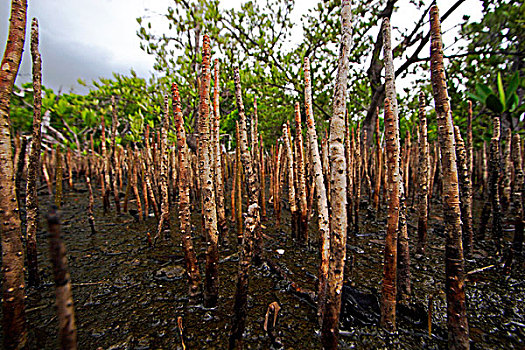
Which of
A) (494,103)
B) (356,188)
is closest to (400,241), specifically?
(356,188)

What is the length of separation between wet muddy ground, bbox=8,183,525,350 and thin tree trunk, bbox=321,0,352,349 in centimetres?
29

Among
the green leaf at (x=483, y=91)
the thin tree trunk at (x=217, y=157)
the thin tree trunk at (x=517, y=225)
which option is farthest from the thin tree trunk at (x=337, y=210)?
the green leaf at (x=483, y=91)

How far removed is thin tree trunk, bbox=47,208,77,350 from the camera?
1.88ft

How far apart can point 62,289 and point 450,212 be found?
4.94 ft

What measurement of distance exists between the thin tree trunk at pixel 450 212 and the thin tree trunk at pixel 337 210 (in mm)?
430

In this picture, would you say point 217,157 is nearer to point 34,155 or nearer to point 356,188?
point 34,155

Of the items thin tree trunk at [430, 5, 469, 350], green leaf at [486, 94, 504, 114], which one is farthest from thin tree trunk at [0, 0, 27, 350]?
green leaf at [486, 94, 504, 114]

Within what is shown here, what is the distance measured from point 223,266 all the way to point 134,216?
7.57 ft

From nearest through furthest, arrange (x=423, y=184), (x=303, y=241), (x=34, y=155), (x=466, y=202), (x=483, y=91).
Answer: (x=34, y=155), (x=423, y=184), (x=466, y=202), (x=303, y=241), (x=483, y=91)

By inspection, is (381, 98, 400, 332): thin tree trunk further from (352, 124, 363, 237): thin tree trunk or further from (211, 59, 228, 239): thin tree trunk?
(352, 124, 363, 237): thin tree trunk

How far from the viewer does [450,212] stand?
3.58 feet

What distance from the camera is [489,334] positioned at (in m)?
1.28

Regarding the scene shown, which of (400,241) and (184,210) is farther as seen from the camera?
(184,210)

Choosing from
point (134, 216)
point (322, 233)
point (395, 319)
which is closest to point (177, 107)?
point (322, 233)
